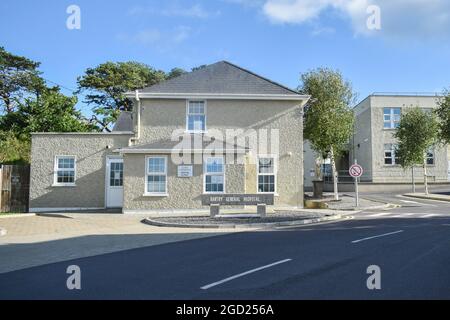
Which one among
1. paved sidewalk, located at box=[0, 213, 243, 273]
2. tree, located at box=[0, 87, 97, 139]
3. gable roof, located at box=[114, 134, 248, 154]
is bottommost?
paved sidewalk, located at box=[0, 213, 243, 273]

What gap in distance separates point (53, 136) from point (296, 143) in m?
12.9

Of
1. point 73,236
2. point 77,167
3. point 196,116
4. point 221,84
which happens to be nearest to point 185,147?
point 196,116

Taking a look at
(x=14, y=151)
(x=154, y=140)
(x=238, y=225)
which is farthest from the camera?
(x=14, y=151)

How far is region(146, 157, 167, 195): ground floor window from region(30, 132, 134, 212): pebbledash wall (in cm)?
272

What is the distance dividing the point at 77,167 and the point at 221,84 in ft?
28.9

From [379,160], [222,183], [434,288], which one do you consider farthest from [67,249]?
[379,160]

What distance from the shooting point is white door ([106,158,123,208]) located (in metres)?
22.6

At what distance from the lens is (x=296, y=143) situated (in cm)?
2283

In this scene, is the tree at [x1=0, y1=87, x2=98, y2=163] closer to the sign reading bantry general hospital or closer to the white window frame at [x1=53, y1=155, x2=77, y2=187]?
the white window frame at [x1=53, y1=155, x2=77, y2=187]

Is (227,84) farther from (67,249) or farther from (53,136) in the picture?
(67,249)

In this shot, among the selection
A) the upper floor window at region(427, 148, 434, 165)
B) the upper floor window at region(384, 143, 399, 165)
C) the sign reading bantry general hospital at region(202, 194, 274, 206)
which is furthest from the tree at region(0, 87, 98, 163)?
the upper floor window at region(427, 148, 434, 165)

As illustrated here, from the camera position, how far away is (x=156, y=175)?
67.4 feet

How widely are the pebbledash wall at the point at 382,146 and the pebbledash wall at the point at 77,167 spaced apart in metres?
26.0

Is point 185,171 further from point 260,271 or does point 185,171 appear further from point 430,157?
point 430,157
